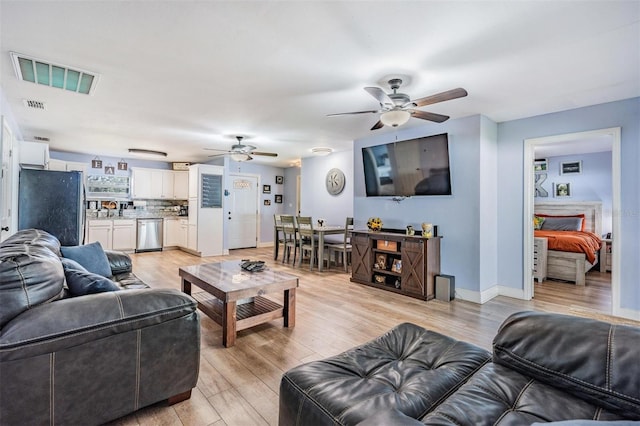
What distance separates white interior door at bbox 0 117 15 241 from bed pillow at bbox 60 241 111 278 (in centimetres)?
81

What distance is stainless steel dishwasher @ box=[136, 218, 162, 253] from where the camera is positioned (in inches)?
287

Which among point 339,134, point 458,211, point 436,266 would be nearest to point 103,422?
point 436,266

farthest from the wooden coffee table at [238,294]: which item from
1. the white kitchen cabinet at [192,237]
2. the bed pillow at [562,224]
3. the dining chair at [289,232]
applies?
the bed pillow at [562,224]

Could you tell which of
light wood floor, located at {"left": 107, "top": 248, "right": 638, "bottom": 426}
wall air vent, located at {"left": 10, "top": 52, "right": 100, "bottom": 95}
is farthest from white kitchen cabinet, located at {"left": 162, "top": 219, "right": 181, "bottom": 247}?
wall air vent, located at {"left": 10, "top": 52, "right": 100, "bottom": 95}

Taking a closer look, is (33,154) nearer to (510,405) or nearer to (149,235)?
(149,235)

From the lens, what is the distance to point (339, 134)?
16.3 feet

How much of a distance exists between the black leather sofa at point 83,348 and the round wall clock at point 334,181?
→ 17.0ft

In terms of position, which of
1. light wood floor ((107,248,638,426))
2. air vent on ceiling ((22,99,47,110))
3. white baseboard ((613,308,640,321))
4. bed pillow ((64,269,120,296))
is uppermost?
air vent on ceiling ((22,99,47,110))

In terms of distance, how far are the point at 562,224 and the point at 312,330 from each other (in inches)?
228

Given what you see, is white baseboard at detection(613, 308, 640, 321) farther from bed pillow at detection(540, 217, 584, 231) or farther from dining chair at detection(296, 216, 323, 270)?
dining chair at detection(296, 216, 323, 270)

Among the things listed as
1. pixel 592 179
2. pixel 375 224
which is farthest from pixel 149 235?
pixel 592 179

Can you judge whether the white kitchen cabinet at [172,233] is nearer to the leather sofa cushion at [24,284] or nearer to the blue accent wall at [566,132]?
the leather sofa cushion at [24,284]

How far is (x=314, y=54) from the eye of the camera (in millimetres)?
2348

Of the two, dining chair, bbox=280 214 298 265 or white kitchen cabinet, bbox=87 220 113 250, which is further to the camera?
white kitchen cabinet, bbox=87 220 113 250
